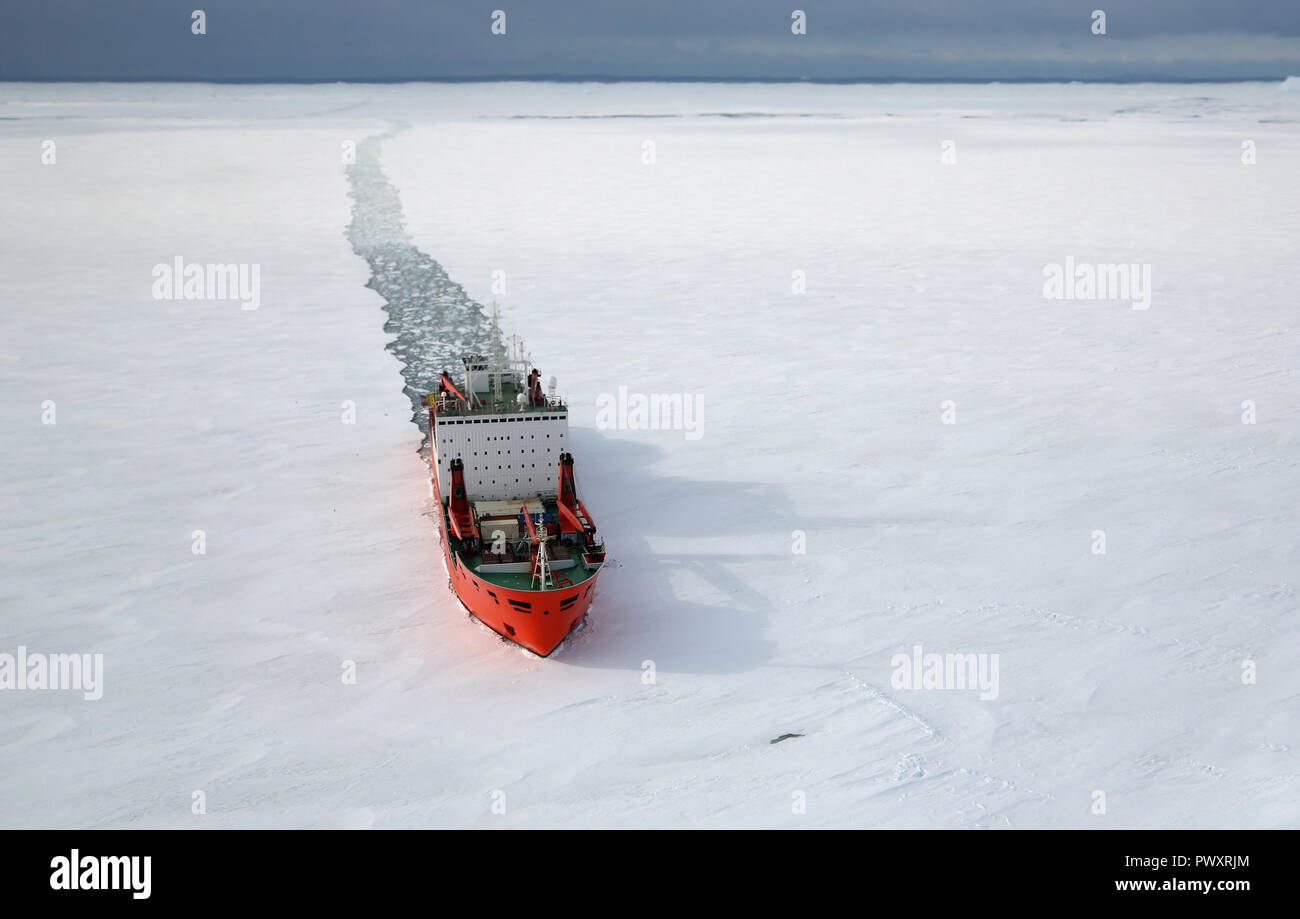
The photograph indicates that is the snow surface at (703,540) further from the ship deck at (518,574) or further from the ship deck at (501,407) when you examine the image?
the ship deck at (501,407)

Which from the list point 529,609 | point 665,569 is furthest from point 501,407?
point 529,609

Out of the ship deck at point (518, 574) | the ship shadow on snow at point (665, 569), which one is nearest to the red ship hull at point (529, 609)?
the ship deck at point (518, 574)

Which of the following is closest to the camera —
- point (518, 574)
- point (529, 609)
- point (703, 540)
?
point (529, 609)

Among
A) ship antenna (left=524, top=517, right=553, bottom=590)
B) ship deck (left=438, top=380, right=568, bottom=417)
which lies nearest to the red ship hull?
ship antenna (left=524, top=517, right=553, bottom=590)

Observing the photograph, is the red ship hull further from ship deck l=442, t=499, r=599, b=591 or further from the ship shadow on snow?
the ship shadow on snow

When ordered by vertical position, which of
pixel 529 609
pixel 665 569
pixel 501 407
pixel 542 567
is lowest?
pixel 665 569

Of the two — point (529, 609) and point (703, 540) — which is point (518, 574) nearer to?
point (529, 609)

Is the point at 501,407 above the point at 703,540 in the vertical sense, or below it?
above
